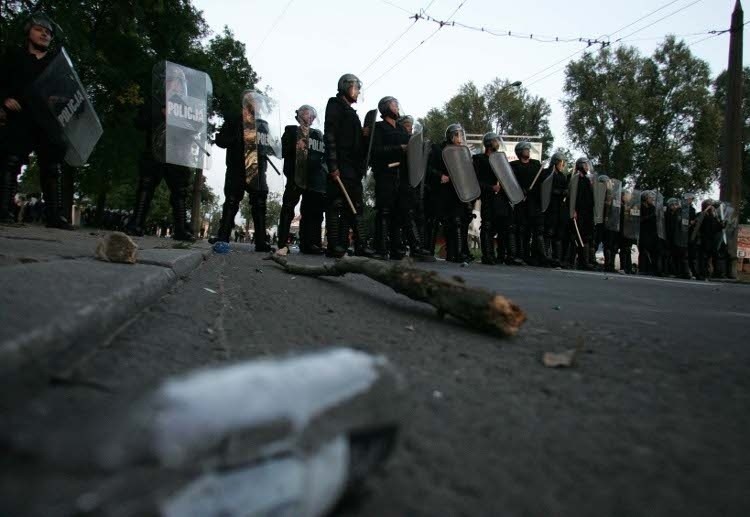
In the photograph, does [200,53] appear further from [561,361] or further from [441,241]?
[561,361]

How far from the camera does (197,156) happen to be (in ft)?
22.1

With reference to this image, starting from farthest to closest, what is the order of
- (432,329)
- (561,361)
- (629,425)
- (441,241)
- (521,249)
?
(441,241) < (521,249) < (432,329) < (561,361) < (629,425)

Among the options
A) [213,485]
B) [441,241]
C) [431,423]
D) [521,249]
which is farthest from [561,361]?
[441,241]

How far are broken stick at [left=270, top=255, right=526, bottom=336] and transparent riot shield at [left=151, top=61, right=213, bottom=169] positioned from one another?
15.8 ft

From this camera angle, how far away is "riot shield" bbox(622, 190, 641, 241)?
12375 millimetres

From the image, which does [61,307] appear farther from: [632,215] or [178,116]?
[632,215]

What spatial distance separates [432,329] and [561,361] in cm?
52

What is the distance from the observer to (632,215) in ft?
40.8

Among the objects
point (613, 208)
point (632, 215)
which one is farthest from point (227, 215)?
point (632, 215)

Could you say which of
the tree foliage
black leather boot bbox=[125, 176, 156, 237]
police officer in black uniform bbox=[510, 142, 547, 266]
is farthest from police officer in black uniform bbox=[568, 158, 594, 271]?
the tree foliage

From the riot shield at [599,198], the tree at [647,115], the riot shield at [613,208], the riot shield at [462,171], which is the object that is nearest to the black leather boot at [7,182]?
the riot shield at [462,171]

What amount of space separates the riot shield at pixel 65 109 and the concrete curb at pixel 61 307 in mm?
4159

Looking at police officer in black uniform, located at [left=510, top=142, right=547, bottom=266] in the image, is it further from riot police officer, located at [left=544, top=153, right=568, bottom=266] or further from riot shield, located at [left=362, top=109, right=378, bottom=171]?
riot shield, located at [left=362, top=109, right=378, bottom=171]

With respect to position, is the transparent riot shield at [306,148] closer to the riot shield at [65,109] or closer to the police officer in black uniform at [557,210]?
the riot shield at [65,109]
